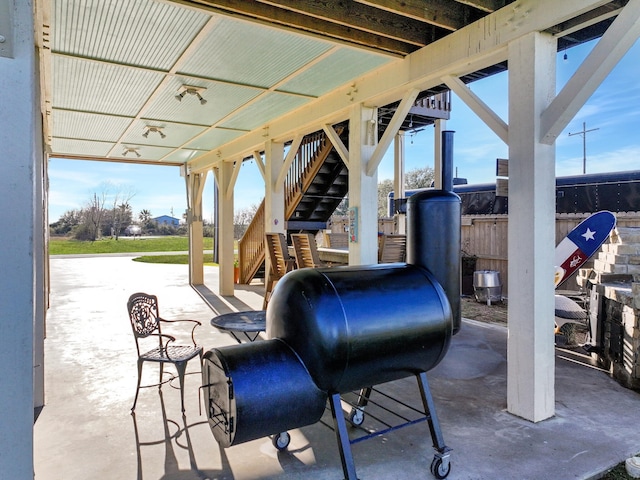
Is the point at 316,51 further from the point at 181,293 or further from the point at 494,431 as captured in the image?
the point at 181,293

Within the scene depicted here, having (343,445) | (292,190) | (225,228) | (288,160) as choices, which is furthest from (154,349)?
(292,190)

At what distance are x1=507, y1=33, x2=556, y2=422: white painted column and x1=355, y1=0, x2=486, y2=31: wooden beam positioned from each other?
0.54m

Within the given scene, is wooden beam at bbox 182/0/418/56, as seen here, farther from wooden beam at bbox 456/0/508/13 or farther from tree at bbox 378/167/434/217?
tree at bbox 378/167/434/217

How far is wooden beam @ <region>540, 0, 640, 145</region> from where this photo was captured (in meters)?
2.45

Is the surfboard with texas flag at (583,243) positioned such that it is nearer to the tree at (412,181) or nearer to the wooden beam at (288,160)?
the wooden beam at (288,160)

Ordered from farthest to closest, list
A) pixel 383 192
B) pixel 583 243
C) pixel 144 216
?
pixel 144 216, pixel 383 192, pixel 583 243

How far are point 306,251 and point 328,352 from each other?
3.67 m

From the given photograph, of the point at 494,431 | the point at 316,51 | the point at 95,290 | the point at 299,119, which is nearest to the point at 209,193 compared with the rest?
the point at 95,290

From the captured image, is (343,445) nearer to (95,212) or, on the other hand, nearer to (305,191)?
(305,191)

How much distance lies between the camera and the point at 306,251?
5688 mm

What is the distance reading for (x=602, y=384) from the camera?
12.2 feet

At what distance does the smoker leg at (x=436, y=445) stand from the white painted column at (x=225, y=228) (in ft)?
21.1

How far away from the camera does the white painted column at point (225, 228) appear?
27.8 ft

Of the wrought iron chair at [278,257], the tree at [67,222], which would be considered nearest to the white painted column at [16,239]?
the wrought iron chair at [278,257]
